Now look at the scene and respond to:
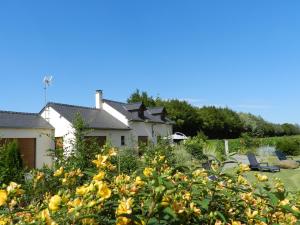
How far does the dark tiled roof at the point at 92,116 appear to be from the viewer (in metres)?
24.9

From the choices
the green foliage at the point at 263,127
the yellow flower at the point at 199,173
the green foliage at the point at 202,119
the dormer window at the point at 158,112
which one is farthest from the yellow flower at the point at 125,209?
the green foliage at the point at 263,127

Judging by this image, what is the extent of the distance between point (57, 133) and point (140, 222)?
23691 millimetres

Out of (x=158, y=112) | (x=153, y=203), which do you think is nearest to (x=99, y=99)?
(x=158, y=112)

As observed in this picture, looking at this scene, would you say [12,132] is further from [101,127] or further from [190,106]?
[190,106]

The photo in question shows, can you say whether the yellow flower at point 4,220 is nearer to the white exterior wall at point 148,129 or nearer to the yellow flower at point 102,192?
the yellow flower at point 102,192

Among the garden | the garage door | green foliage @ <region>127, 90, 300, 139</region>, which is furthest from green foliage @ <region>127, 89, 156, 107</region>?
the garden

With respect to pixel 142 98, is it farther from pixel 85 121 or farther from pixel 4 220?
pixel 4 220

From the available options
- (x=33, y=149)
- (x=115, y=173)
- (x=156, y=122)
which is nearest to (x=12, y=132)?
(x=33, y=149)

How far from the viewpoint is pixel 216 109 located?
177 ft

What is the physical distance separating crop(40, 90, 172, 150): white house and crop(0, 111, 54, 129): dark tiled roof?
0.68 metres

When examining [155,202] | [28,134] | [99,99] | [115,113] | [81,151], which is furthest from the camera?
[99,99]

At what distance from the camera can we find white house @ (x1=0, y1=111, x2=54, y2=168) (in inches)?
829

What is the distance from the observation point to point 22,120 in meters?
22.7

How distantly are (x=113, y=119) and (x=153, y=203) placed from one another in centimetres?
2800
